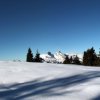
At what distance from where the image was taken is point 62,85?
21.5 feet

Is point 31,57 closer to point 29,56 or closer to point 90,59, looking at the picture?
point 29,56

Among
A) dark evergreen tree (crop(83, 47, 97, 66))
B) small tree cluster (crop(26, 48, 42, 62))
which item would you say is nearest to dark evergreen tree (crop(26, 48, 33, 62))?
small tree cluster (crop(26, 48, 42, 62))

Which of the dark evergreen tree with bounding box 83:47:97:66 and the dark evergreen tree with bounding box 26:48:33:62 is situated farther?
the dark evergreen tree with bounding box 26:48:33:62

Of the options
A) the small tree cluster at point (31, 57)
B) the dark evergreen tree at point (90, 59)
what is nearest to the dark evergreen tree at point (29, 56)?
the small tree cluster at point (31, 57)

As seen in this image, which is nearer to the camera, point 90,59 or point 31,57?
point 90,59

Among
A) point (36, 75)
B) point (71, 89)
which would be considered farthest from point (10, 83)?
point (71, 89)

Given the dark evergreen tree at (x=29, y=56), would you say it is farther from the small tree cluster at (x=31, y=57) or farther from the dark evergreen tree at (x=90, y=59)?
the dark evergreen tree at (x=90, y=59)

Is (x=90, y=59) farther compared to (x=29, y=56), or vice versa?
(x=29, y=56)

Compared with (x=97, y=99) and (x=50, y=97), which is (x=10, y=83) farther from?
(x=97, y=99)

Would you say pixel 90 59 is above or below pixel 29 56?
below

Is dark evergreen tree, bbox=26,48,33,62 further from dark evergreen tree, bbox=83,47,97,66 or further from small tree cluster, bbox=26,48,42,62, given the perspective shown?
dark evergreen tree, bbox=83,47,97,66

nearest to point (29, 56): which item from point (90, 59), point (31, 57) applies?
point (31, 57)

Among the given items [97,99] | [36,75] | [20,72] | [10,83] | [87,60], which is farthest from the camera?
[87,60]

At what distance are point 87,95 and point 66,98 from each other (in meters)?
0.50
